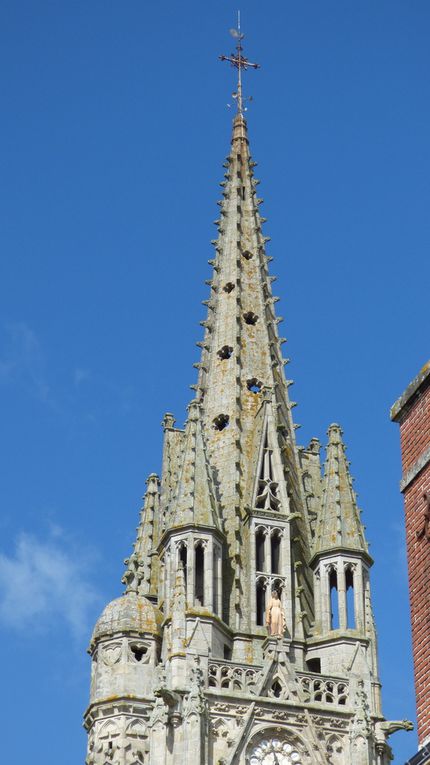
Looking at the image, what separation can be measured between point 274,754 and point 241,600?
4.62 metres

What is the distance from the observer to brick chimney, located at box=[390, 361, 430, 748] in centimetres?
1878

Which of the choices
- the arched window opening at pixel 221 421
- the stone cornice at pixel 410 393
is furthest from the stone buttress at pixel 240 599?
the stone cornice at pixel 410 393

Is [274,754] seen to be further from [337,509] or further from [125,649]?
[337,509]

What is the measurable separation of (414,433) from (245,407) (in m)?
29.6

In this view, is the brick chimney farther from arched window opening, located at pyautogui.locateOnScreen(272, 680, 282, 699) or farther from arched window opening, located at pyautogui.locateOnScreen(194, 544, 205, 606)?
arched window opening, located at pyautogui.locateOnScreen(194, 544, 205, 606)

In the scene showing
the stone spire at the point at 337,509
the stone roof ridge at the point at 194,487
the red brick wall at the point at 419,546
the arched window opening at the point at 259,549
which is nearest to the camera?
the red brick wall at the point at 419,546

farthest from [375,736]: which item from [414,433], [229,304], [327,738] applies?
[414,433]

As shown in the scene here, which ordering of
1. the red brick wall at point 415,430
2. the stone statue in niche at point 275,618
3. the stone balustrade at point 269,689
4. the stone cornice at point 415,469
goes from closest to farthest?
the stone cornice at point 415,469 → the red brick wall at point 415,430 → the stone balustrade at point 269,689 → the stone statue in niche at point 275,618

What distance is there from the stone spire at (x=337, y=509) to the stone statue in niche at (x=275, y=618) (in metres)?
2.31

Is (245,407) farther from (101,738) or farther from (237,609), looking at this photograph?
(101,738)

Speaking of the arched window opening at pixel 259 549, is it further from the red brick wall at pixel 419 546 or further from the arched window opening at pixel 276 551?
the red brick wall at pixel 419 546

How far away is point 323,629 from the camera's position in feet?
146

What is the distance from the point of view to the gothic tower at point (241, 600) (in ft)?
136

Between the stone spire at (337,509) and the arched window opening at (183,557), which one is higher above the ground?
the stone spire at (337,509)
